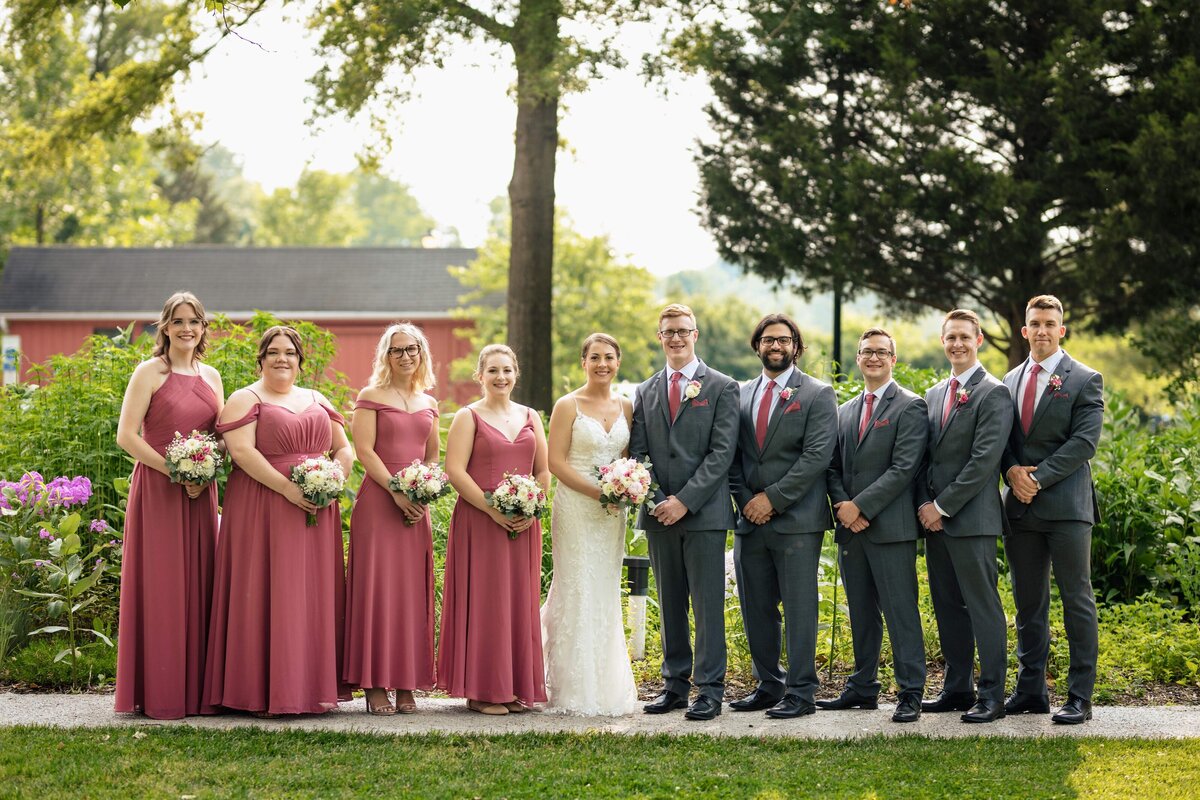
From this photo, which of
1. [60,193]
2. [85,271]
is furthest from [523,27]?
[60,193]

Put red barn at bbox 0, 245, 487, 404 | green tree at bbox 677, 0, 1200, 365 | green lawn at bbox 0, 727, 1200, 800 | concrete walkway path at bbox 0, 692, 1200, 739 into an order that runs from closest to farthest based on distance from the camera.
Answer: green lawn at bbox 0, 727, 1200, 800 < concrete walkway path at bbox 0, 692, 1200, 739 < green tree at bbox 677, 0, 1200, 365 < red barn at bbox 0, 245, 487, 404

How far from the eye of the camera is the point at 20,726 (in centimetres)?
701

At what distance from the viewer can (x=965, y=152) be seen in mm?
18469

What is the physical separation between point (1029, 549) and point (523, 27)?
938 centimetres

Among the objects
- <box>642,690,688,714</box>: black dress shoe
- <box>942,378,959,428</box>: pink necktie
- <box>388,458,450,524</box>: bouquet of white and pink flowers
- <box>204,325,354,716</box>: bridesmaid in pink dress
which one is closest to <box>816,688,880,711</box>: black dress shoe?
<box>642,690,688,714</box>: black dress shoe

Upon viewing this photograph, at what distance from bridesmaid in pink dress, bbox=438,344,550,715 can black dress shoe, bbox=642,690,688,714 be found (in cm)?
64

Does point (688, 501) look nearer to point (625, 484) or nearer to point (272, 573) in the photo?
point (625, 484)

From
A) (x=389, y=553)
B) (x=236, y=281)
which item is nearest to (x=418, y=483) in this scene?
(x=389, y=553)

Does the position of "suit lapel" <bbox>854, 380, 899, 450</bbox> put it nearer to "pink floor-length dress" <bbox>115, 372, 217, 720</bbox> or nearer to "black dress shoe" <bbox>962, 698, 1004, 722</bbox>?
"black dress shoe" <bbox>962, 698, 1004, 722</bbox>

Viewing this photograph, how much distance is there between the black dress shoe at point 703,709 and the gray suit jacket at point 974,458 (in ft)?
5.43

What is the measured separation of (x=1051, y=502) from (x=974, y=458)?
50 centimetres

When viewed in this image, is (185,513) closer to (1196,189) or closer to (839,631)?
(839,631)

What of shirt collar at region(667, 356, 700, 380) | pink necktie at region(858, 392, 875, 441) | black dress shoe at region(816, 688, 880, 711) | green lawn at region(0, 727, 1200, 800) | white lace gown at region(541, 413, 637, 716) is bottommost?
green lawn at region(0, 727, 1200, 800)

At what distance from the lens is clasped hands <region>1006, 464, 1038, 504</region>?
23.2ft
